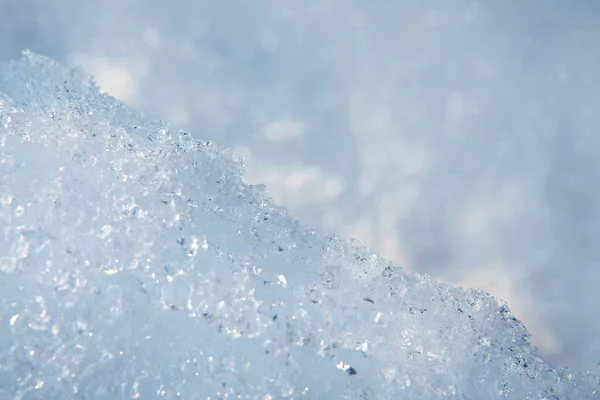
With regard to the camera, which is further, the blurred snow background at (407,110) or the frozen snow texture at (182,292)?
the blurred snow background at (407,110)

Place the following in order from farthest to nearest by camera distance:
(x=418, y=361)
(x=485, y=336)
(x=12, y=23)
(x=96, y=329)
→ (x=12, y=23) < (x=485, y=336) < (x=418, y=361) < (x=96, y=329)

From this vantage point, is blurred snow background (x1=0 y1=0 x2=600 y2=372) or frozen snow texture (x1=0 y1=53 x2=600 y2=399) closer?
frozen snow texture (x1=0 y1=53 x2=600 y2=399)

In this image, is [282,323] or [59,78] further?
[59,78]

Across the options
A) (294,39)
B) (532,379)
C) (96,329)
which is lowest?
(96,329)

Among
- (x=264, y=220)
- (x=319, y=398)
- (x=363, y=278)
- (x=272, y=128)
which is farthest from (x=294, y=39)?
(x=319, y=398)

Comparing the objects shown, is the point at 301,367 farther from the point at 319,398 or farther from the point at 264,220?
the point at 264,220

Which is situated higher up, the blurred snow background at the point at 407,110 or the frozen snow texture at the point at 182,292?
the blurred snow background at the point at 407,110
